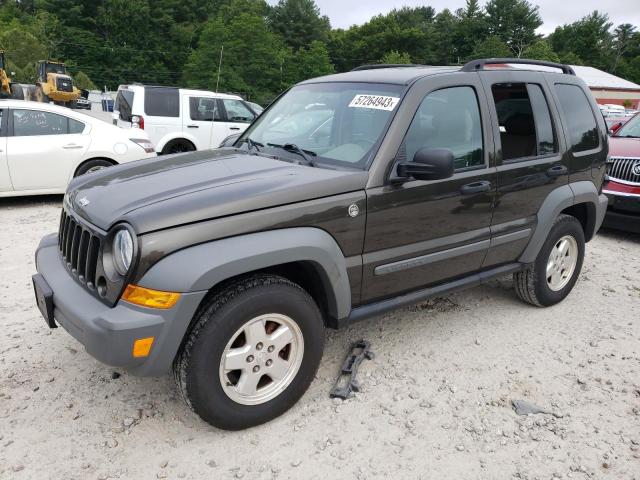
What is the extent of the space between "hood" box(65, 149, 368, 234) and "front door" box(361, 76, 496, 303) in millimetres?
336

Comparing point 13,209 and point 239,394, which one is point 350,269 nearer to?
point 239,394

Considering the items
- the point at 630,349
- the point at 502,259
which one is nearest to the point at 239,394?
the point at 502,259

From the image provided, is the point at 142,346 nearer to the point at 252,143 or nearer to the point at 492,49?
the point at 252,143

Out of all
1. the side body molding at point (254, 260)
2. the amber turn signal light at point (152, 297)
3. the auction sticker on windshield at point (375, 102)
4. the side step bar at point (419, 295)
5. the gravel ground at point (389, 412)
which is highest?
the auction sticker on windshield at point (375, 102)

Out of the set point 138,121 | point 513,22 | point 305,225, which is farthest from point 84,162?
point 513,22

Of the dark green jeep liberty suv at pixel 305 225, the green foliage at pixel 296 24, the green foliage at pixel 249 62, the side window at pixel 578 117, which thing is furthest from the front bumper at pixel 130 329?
the green foliage at pixel 296 24

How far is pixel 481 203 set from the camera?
359cm

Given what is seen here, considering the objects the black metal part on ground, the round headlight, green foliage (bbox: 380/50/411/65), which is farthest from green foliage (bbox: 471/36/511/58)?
the round headlight

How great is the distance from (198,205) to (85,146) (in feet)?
19.6

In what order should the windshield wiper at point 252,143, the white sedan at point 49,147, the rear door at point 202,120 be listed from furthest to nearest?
1. the rear door at point 202,120
2. the white sedan at point 49,147
3. the windshield wiper at point 252,143

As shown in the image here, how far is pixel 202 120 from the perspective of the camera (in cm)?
1104

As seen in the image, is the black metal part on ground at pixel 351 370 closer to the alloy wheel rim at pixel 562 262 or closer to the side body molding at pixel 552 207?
the side body molding at pixel 552 207

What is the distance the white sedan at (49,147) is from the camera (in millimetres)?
7246

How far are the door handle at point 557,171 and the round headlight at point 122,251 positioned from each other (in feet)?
10.3
